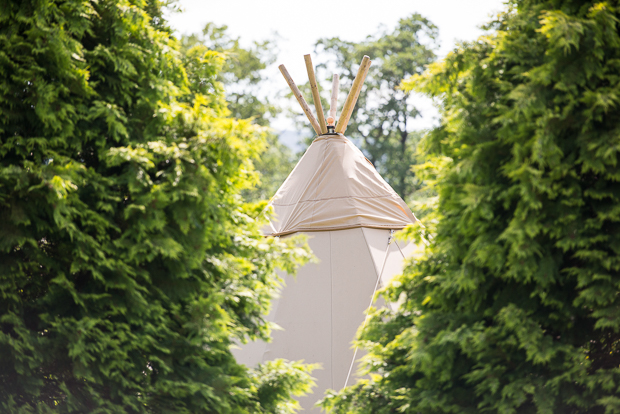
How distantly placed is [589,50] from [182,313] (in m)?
3.29

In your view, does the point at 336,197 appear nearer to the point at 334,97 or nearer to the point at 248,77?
the point at 334,97

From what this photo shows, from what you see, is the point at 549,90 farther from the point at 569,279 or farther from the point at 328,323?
the point at 328,323

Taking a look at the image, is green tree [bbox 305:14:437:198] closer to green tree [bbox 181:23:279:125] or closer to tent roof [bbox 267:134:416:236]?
green tree [bbox 181:23:279:125]

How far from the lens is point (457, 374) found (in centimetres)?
367

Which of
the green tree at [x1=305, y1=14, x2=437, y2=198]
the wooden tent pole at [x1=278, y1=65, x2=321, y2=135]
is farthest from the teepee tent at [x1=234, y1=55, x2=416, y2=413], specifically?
the green tree at [x1=305, y1=14, x2=437, y2=198]

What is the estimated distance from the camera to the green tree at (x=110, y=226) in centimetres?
355

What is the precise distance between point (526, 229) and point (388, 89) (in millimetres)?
17981

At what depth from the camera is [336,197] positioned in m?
6.51

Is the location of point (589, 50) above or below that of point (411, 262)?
above

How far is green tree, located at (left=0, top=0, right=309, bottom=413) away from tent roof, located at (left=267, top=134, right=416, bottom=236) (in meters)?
2.39

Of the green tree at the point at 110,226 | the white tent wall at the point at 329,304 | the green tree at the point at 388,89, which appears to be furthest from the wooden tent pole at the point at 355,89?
the green tree at the point at 388,89

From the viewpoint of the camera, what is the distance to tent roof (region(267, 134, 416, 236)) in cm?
638

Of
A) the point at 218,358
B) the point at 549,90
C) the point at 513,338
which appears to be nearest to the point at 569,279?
the point at 513,338

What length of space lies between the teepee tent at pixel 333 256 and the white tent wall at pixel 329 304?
0.01 meters
